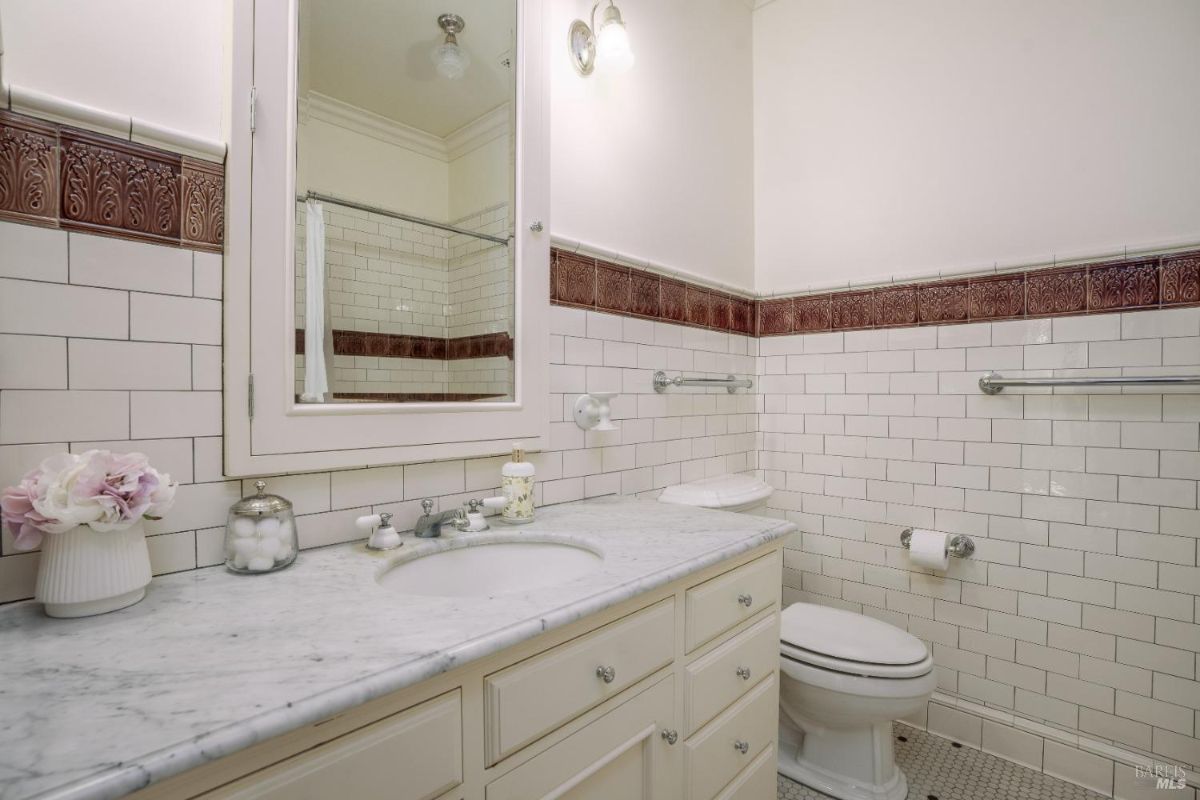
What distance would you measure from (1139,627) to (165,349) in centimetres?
251

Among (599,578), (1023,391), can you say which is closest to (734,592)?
(599,578)

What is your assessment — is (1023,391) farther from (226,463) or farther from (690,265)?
(226,463)

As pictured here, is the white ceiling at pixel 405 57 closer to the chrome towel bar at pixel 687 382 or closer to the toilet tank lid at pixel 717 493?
the chrome towel bar at pixel 687 382

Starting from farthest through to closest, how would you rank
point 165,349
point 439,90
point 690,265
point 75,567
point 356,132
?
point 690,265 → point 439,90 → point 356,132 → point 165,349 → point 75,567

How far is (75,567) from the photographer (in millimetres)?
774

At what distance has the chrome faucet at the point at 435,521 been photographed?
3.96 feet

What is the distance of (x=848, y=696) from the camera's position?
159 cm

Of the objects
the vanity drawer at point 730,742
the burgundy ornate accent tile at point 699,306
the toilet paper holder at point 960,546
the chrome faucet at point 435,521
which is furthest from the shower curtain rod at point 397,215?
the toilet paper holder at point 960,546

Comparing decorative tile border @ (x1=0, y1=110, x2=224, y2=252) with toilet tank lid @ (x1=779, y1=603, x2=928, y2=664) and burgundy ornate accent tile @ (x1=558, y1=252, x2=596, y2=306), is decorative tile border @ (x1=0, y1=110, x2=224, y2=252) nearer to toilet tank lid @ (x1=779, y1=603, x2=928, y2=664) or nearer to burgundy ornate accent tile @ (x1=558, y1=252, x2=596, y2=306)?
burgundy ornate accent tile @ (x1=558, y1=252, x2=596, y2=306)

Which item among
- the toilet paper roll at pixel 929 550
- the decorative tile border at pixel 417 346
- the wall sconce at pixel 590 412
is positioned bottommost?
the toilet paper roll at pixel 929 550

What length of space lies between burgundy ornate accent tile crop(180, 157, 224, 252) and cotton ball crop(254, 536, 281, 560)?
526mm

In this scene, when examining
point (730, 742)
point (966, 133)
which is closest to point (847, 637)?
point (730, 742)

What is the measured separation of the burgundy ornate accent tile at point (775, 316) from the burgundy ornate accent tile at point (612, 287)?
0.83 meters

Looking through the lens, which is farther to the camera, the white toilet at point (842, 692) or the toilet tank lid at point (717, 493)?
the toilet tank lid at point (717, 493)
